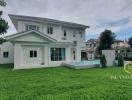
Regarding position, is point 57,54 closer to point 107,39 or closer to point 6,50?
point 6,50

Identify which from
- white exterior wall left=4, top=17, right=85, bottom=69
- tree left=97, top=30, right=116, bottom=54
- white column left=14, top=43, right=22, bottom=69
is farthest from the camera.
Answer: tree left=97, top=30, right=116, bottom=54

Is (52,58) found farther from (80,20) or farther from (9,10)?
(80,20)

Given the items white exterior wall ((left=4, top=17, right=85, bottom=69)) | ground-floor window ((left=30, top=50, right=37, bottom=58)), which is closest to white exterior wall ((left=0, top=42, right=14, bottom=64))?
white exterior wall ((left=4, top=17, right=85, bottom=69))

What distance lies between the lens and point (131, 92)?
313 inches

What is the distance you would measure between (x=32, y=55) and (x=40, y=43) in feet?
6.49

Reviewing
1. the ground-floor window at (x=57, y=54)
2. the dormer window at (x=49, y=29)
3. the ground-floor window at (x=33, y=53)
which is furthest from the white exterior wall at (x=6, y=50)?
the ground-floor window at (x=57, y=54)

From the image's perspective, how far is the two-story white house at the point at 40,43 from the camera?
789 inches

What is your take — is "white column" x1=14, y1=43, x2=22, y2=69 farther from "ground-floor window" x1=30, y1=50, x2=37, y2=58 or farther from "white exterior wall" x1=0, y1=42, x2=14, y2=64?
A: "white exterior wall" x1=0, y1=42, x2=14, y2=64

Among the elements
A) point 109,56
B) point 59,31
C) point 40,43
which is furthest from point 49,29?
point 109,56

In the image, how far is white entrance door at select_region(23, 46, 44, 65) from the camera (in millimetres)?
20766

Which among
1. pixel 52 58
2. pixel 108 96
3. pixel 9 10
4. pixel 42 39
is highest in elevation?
pixel 9 10

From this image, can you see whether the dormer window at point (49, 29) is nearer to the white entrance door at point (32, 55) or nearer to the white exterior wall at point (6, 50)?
the white entrance door at point (32, 55)

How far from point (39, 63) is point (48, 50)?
225 cm

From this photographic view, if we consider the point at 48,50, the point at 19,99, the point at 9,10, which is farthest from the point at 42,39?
the point at 19,99
